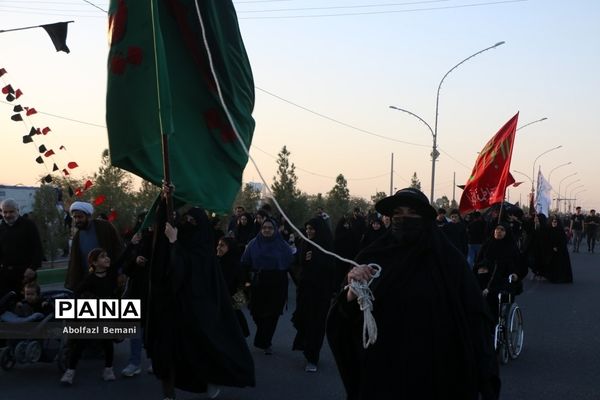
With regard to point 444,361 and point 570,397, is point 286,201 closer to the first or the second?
point 570,397

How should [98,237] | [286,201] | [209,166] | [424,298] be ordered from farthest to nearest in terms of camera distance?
1. [286,201]
2. [98,237]
3. [209,166]
4. [424,298]

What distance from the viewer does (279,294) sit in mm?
10055

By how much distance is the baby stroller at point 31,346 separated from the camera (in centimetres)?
827

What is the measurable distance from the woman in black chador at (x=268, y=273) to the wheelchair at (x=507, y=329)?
98.4 inches

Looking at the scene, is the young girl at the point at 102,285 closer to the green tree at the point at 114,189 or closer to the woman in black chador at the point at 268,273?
the woman in black chador at the point at 268,273

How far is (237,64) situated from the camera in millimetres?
5938

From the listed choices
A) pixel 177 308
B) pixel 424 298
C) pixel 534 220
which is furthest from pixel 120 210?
pixel 424 298

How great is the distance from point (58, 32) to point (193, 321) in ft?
21.4

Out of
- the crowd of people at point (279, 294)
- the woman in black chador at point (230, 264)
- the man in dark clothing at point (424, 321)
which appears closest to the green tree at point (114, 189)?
the crowd of people at point (279, 294)

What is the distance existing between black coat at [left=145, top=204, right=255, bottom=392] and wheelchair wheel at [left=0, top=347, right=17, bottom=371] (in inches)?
85.2

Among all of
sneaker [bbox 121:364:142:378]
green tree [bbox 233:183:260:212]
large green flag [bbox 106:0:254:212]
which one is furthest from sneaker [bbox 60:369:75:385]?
green tree [bbox 233:183:260:212]

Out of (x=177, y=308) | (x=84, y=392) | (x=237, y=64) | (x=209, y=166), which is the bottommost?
(x=84, y=392)

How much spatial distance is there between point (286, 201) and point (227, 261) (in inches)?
1637

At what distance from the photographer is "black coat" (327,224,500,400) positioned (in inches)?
165
